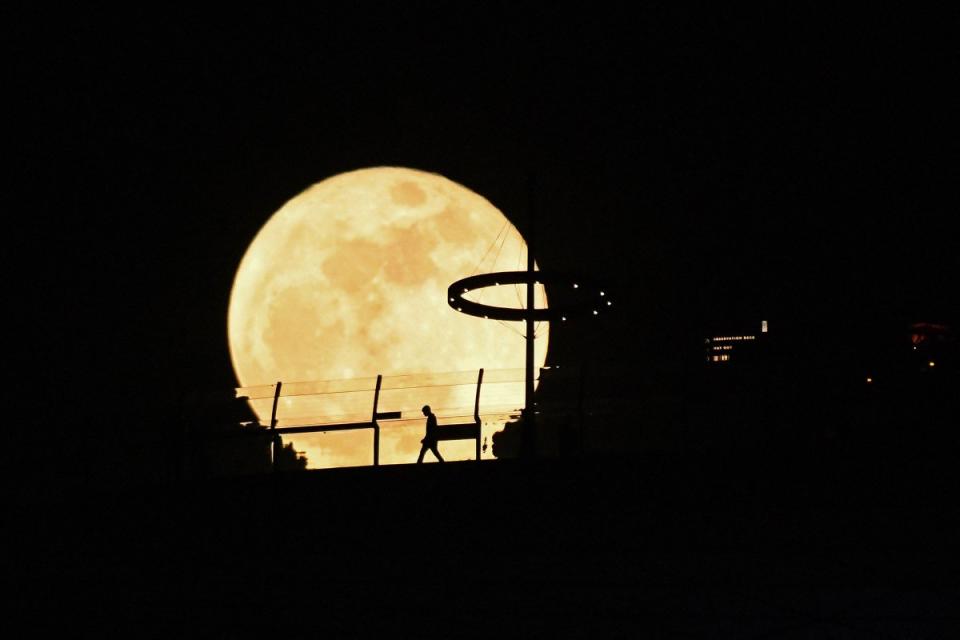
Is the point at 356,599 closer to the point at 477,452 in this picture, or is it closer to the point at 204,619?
the point at 204,619

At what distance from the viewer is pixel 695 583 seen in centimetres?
787

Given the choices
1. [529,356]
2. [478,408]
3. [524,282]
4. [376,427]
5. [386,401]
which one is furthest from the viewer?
[529,356]

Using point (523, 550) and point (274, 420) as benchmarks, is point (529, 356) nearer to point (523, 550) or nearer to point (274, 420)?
point (274, 420)

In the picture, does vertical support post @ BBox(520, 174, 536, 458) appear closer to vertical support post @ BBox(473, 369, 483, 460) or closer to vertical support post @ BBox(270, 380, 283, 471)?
vertical support post @ BBox(473, 369, 483, 460)

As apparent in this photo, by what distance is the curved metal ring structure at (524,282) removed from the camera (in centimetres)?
1905

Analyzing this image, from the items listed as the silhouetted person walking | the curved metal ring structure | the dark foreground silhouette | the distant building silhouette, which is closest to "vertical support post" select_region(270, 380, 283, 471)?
the dark foreground silhouette

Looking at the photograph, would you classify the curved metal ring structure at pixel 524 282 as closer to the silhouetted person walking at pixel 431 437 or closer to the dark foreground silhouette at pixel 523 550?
the silhouetted person walking at pixel 431 437

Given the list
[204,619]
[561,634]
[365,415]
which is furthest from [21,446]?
[561,634]

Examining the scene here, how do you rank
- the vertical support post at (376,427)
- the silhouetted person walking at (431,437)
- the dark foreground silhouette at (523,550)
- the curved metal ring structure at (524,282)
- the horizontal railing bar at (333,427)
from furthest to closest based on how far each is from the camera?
the curved metal ring structure at (524,282)
the horizontal railing bar at (333,427)
the silhouetted person walking at (431,437)
the vertical support post at (376,427)
the dark foreground silhouette at (523,550)

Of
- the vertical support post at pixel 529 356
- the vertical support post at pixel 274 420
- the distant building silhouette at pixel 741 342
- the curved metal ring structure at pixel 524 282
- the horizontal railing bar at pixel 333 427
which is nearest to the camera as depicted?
the vertical support post at pixel 274 420

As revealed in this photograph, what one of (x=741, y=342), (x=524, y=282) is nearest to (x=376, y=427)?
(x=524, y=282)

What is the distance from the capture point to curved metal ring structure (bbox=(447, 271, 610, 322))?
1905 cm

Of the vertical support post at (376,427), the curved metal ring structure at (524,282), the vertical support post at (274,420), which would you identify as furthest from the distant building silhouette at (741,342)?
the vertical support post at (274,420)

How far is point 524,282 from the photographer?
19.4 meters
